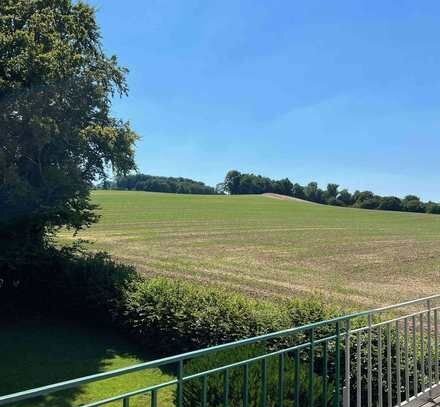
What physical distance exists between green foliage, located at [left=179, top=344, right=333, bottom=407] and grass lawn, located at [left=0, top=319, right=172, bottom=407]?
176 centimetres

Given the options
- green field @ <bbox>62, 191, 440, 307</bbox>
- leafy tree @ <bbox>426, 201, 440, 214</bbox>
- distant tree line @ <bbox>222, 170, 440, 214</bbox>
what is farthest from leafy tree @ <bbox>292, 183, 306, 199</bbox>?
green field @ <bbox>62, 191, 440, 307</bbox>

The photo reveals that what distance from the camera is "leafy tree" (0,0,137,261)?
373 inches

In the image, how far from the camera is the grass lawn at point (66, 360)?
6.84 meters

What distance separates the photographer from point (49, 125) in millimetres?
9492

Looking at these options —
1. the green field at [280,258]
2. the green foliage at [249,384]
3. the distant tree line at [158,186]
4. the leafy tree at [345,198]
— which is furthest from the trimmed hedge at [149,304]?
the leafy tree at [345,198]

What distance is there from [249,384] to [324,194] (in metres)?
122

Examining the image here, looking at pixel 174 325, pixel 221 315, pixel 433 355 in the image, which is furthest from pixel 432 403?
pixel 174 325

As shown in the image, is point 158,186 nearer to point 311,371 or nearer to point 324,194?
point 324,194

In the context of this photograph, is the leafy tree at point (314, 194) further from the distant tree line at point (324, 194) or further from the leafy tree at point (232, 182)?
the leafy tree at point (232, 182)

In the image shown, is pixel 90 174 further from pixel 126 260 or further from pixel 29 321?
pixel 126 260

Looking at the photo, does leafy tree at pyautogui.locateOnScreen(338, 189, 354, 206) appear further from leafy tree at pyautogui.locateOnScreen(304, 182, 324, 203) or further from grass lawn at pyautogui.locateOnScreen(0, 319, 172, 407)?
grass lawn at pyautogui.locateOnScreen(0, 319, 172, 407)

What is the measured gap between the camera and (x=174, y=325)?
26.6 ft

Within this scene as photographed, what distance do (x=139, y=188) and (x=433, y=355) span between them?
109 meters

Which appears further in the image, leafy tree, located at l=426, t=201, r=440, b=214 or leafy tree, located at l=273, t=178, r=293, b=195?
leafy tree, located at l=273, t=178, r=293, b=195
